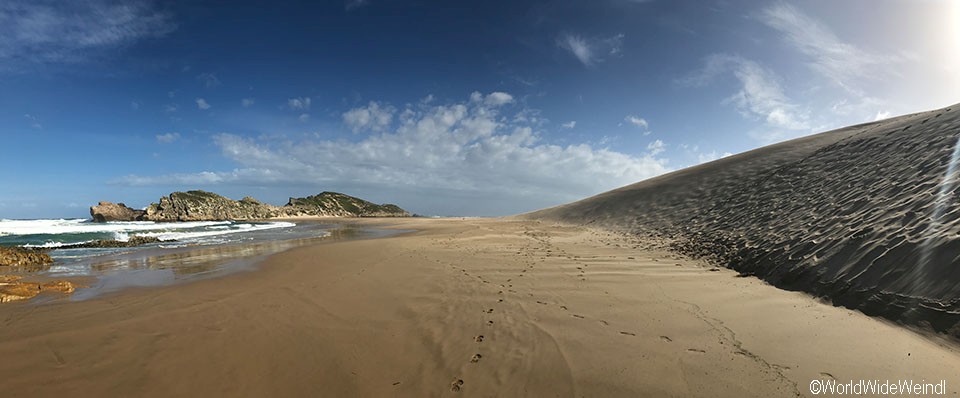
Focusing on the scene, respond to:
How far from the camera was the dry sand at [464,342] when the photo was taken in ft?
13.8

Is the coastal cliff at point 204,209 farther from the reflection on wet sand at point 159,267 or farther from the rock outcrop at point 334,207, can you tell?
the reflection on wet sand at point 159,267

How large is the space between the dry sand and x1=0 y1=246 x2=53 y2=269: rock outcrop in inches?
398

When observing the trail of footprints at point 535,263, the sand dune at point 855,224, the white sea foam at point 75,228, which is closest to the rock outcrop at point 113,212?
the white sea foam at point 75,228

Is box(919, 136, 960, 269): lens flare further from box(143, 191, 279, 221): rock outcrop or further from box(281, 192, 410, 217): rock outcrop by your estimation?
box(281, 192, 410, 217): rock outcrop

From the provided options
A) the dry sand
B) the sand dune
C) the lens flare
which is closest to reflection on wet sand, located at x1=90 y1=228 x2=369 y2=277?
the dry sand

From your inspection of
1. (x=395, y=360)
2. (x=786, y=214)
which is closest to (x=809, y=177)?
(x=786, y=214)

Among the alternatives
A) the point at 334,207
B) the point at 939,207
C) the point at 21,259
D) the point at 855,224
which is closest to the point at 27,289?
the point at 21,259

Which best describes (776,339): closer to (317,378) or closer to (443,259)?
(317,378)

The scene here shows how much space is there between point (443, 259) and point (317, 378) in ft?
29.2

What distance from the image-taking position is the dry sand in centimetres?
420

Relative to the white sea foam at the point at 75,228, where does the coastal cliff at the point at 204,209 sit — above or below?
above

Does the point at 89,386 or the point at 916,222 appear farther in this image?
the point at 916,222

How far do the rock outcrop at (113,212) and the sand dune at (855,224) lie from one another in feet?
303

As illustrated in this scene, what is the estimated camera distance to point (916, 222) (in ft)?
22.8
